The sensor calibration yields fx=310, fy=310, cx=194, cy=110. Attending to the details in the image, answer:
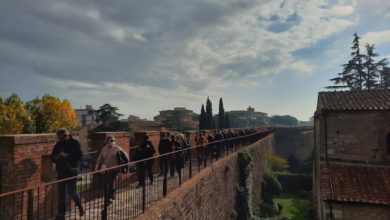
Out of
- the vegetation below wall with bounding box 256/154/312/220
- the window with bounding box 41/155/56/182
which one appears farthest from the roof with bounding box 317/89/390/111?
the window with bounding box 41/155/56/182

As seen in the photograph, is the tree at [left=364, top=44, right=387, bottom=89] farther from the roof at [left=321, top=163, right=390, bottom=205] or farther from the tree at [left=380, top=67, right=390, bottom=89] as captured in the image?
the roof at [left=321, top=163, right=390, bottom=205]

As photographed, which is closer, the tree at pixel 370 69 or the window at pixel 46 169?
the window at pixel 46 169

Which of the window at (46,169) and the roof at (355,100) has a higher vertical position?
the roof at (355,100)

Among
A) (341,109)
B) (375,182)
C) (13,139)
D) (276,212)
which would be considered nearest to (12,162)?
(13,139)

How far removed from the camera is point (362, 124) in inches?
569

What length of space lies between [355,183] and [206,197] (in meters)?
6.29

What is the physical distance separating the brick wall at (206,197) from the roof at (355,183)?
4.06 m

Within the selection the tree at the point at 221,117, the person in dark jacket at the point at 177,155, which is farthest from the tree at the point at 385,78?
the person in dark jacket at the point at 177,155

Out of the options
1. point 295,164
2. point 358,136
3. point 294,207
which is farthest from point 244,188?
point 295,164

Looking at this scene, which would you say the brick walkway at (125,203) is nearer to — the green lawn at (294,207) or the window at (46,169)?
the window at (46,169)

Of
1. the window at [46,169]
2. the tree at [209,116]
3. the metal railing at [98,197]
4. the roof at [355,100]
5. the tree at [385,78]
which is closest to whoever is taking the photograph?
the metal railing at [98,197]

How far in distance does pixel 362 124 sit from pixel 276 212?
1071 centimetres

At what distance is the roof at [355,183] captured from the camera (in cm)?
1137

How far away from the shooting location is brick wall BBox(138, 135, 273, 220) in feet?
24.2
